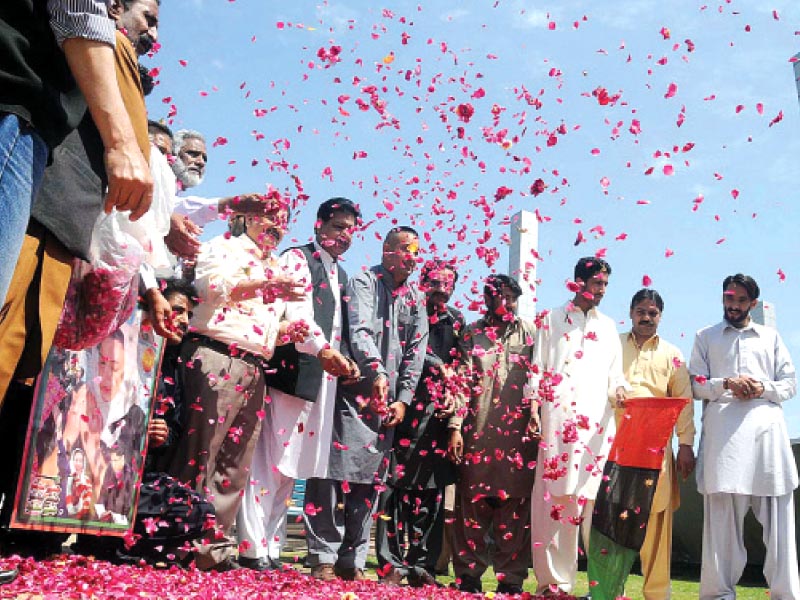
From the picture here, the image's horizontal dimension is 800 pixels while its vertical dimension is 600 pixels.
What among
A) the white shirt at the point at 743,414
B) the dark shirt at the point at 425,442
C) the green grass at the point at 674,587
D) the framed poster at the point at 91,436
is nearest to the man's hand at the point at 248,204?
the framed poster at the point at 91,436

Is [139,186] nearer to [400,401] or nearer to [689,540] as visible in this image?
[400,401]

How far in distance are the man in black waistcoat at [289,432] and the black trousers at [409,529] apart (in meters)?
0.63

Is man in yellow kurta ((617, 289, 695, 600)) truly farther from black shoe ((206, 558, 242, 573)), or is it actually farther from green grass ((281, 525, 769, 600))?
black shoe ((206, 558, 242, 573))

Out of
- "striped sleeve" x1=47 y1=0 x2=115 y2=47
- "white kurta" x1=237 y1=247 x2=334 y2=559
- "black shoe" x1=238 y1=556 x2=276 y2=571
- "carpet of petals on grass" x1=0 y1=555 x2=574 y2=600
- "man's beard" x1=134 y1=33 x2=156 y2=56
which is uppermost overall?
"man's beard" x1=134 y1=33 x2=156 y2=56

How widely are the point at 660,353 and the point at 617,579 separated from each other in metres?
1.69

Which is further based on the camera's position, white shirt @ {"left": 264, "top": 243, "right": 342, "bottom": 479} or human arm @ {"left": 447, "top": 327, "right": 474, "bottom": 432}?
human arm @ {"left": 447, "top": 327, "right": 474, "bottom": 432}

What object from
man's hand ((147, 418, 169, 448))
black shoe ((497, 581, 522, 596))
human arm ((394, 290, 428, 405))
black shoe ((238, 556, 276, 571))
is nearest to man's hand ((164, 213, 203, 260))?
man's hand ((147, 418, 169, 448))

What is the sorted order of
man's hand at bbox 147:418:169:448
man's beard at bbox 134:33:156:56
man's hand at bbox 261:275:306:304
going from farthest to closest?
man's hand at bbox 261:275:306:304, man's hand at bbox 147:418:169:448, man's beard at bbox 134:33:156:56

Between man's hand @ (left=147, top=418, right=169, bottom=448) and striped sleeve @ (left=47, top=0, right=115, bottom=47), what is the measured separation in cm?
254

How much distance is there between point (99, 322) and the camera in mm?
2268

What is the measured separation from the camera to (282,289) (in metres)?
4.09

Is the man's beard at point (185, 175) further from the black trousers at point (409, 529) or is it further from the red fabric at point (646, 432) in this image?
the red fabric at point (646, 432)

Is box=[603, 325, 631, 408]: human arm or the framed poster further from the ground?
box=[603, 325, 631, 408]: human arm

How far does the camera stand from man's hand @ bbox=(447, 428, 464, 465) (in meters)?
5.08
